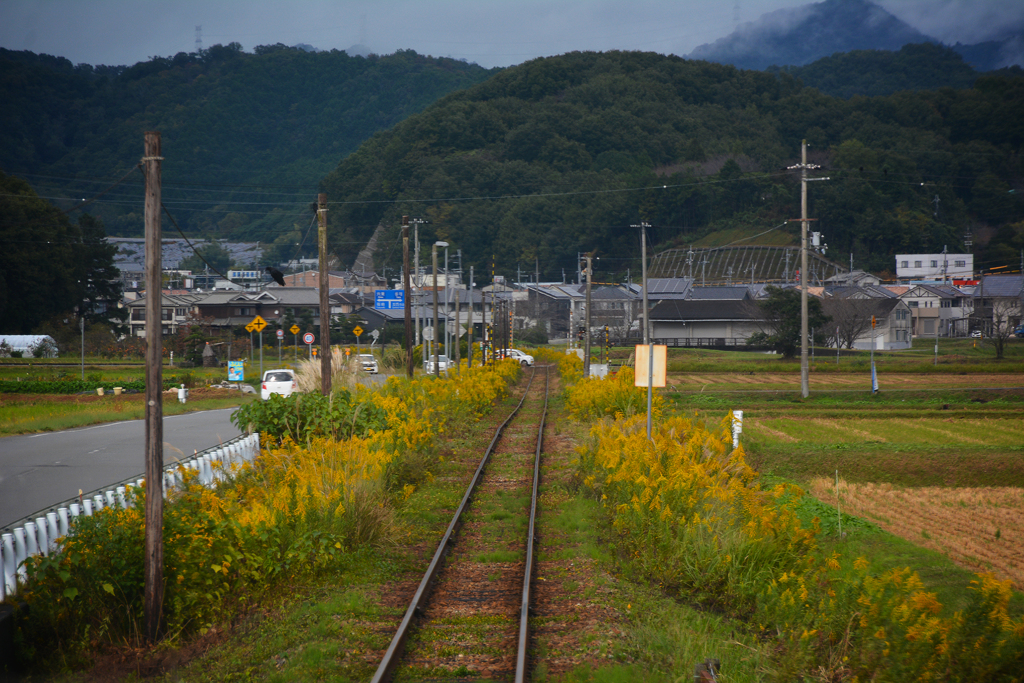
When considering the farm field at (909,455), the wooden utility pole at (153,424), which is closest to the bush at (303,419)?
the wooden utility pole at (153,424)

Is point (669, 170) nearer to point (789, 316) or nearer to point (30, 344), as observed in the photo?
point (789, 316)

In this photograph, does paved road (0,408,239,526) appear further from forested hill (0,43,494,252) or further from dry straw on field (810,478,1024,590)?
forested hill (0,43,494,252)

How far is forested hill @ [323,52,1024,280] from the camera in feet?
293

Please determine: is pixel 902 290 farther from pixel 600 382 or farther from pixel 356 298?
pixel 600 382

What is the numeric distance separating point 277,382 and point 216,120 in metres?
133

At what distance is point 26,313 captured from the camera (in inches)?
2154

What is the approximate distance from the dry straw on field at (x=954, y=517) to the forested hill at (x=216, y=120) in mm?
90941

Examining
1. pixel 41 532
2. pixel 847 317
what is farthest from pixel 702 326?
pixel 41 532

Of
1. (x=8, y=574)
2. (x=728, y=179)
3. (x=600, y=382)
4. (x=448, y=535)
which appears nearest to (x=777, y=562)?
(x=448, y=535)

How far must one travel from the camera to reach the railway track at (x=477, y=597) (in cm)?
595

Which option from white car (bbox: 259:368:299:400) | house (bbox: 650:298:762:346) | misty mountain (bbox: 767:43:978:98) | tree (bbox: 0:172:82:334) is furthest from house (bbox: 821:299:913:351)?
misty mountain (bbox: 767:43:978:98)

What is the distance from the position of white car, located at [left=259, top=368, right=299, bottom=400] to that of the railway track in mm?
15648

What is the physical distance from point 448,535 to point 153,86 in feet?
574

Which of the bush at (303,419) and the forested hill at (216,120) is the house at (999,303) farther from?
the forested hill at (216,120)
